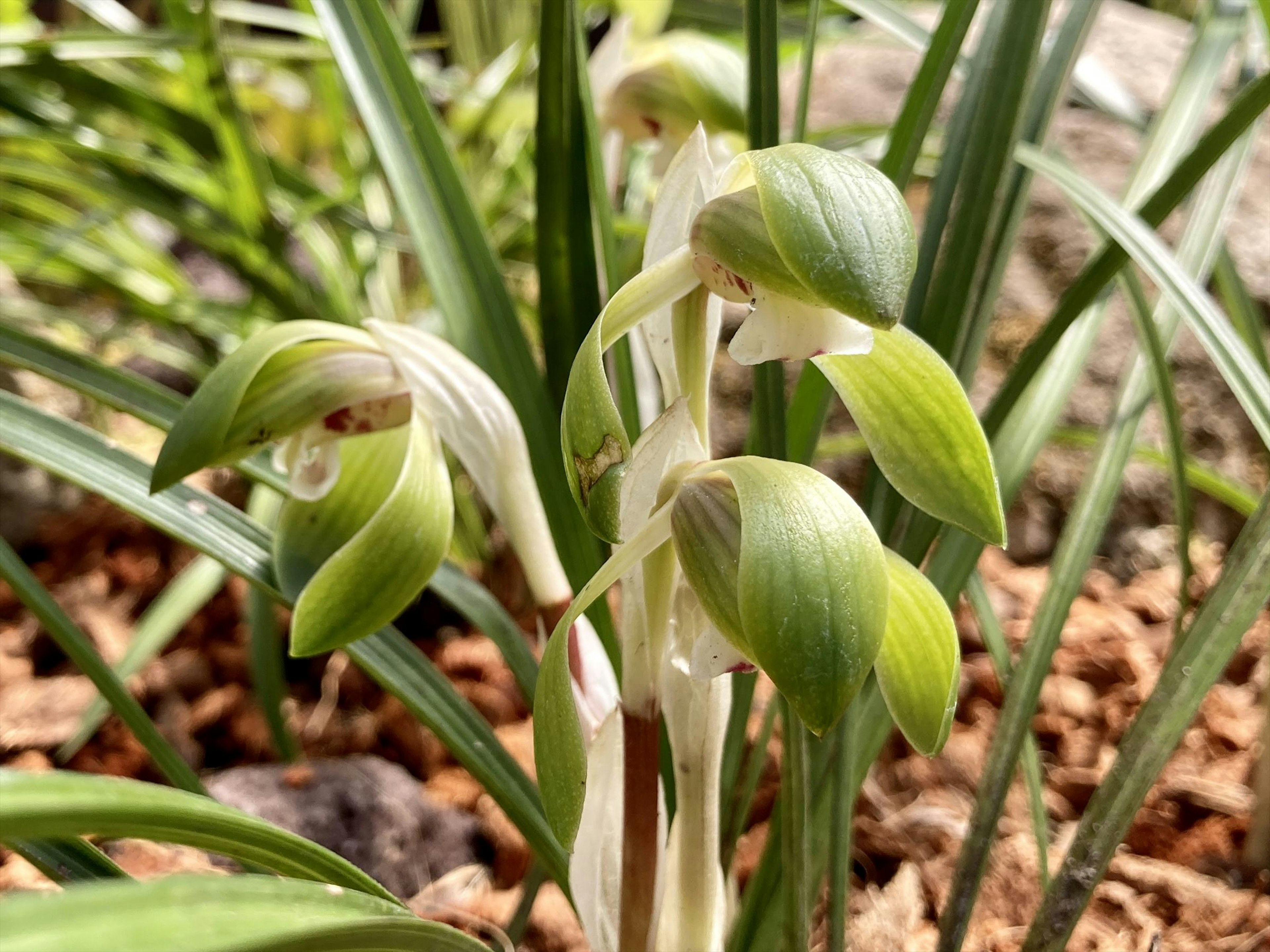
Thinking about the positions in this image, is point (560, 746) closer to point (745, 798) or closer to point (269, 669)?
point (745, 798)

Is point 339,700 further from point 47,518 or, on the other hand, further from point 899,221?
point 899,221

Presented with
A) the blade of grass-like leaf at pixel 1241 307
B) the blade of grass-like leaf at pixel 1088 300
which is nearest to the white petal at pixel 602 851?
the blade of grass-like leaf at pixel 1088 300

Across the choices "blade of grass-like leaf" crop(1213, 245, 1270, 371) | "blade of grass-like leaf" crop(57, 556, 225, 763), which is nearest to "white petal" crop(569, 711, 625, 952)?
"blade of grass-like leaf" crop(57, 556, 225, 763)

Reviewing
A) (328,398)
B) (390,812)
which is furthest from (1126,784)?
(390,812)

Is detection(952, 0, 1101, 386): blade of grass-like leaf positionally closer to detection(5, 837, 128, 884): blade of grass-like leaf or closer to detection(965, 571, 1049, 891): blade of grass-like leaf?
detection(965, 571, 1049, 891): blade of grass-like leaf

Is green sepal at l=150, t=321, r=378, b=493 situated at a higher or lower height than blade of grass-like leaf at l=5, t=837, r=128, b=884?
higher
